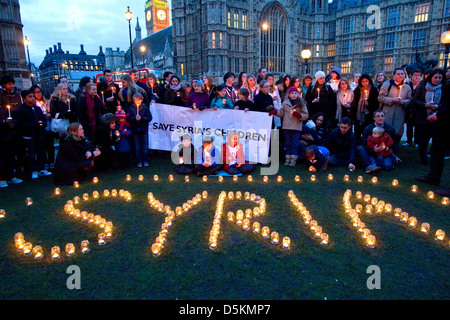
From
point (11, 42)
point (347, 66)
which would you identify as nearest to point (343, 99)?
point (11, 42)

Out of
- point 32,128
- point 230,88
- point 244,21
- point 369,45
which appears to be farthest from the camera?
point 244,21

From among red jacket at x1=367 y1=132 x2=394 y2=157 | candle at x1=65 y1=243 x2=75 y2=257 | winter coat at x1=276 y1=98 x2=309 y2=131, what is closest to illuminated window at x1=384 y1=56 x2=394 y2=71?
red jacket at x1=367 y1=132 x2=394 y2=157

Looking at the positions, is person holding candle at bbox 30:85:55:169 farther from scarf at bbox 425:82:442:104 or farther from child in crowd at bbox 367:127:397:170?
scarf at bbox 425:82:442:104

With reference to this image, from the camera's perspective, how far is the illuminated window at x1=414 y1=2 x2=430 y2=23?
40.4 metres

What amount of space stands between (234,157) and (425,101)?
18.0 ft

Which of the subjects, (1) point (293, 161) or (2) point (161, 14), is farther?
(2) point (161, 14)

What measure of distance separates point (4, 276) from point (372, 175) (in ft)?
23.9

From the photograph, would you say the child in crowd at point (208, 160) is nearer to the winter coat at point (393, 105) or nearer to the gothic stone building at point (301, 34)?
the winter coat at point (393, 105)

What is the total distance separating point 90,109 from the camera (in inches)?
305

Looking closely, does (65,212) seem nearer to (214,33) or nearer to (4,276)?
(4,276)

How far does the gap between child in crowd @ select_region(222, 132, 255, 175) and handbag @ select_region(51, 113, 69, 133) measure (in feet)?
14.3

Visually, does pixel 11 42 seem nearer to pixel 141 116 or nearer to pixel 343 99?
pixel 141 116

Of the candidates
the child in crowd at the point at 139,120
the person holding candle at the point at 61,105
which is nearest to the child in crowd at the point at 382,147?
the child in crowd at the point at 139,120
